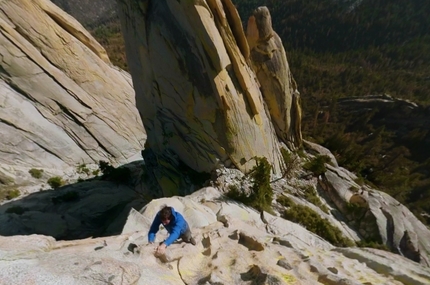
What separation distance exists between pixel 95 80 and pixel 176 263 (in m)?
33.9

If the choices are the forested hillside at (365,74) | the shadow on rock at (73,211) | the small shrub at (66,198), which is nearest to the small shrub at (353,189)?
the forested hillside at (365,74)

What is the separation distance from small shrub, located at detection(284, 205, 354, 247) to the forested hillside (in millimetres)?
17358

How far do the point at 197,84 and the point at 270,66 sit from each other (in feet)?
31.5

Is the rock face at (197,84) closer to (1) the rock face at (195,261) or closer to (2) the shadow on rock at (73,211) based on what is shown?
(2) the shadow on rock at (73,211)

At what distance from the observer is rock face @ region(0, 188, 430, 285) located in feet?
22.0

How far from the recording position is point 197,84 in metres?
20.1

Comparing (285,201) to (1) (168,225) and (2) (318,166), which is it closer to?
(2) (318,166)

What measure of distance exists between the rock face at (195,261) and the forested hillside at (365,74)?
24980mm

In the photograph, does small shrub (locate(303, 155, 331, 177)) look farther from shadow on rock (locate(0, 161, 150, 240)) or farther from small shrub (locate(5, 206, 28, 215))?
small shrub (locate(5, 206, 28, 215))

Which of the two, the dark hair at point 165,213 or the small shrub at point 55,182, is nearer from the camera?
the dark hair at point 165,213

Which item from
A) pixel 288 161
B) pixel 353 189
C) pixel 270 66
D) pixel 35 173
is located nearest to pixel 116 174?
pixel 35 173

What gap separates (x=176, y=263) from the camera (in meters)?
8.52

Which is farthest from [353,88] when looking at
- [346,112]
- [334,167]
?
[334,167]

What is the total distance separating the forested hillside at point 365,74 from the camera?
141 ft
